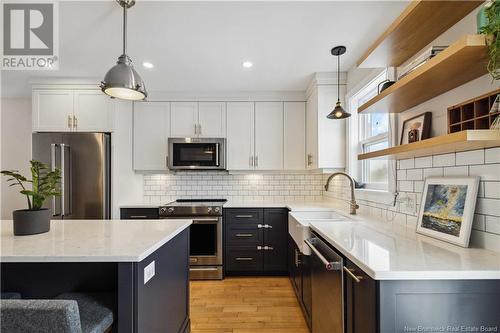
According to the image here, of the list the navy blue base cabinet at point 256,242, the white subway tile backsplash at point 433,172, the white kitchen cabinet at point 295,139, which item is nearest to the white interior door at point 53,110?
the navy blue base cabinet at point 256,242

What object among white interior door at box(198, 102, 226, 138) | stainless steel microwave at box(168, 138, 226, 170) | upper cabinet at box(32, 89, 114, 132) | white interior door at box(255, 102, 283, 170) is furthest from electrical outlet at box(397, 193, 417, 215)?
upper cabinet at box(32, 89, 114, 132)

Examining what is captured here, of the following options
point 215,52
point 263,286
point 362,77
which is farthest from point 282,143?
point 263,286

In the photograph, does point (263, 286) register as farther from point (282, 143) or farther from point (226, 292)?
point (282, 143)

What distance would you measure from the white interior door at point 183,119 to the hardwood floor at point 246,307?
6.49 feet

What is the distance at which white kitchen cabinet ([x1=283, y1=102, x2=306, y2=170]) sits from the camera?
3.41 meters

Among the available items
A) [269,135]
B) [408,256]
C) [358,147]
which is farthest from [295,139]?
[408,256]

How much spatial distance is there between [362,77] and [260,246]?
2.26 meters

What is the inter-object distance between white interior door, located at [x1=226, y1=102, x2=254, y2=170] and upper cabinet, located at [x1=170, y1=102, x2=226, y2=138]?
4.5 inches

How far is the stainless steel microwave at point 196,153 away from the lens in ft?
10.7

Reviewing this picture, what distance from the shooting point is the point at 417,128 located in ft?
5.09

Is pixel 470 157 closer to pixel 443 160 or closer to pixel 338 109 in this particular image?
pixel 443 160

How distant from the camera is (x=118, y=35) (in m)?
2.03

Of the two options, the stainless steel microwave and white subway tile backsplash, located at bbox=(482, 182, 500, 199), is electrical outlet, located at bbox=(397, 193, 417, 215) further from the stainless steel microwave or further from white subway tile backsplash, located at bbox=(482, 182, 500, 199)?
the stainless steel microwave

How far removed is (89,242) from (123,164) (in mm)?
2124
